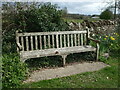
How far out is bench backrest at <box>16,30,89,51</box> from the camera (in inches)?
176

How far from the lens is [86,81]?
11.2 feet

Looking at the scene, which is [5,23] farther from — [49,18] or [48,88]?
[48,88]

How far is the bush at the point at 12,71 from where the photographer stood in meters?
3.14

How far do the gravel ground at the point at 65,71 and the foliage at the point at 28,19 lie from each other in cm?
133

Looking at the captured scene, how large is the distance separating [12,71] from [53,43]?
5.63ft

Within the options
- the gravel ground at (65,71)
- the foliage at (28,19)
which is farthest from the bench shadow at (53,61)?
the foliage at (28,19)

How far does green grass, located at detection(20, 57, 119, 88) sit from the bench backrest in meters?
1.43

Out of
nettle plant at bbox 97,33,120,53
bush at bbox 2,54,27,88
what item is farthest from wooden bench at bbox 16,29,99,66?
nettle plant at bbox 97,33,120,53

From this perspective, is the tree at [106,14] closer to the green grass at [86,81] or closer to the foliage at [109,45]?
the foliage at [109,45]

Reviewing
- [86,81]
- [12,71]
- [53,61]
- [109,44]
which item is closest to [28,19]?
[53,61]

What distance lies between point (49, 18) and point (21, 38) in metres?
1.15

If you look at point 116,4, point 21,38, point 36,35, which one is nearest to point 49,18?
point 36,35

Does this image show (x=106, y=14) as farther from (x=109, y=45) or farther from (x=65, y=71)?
(x=65, y=71)

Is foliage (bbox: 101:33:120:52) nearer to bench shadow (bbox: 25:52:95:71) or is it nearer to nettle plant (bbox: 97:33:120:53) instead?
nettle plant (bbox: 97:33:120:53)
